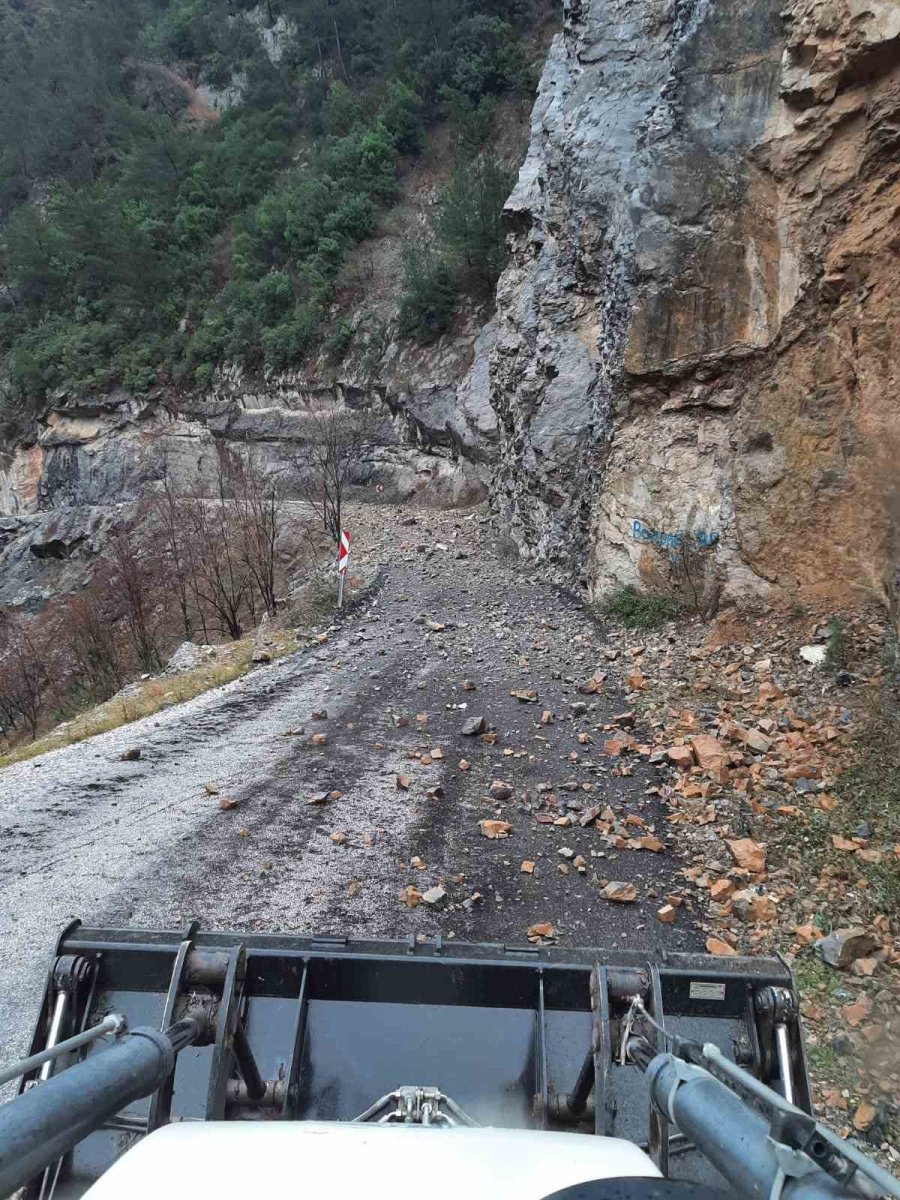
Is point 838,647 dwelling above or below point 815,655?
above

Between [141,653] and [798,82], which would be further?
[141,653]

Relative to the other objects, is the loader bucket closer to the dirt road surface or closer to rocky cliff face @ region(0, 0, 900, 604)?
the dirt road surface

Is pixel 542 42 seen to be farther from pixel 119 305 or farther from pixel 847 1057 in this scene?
pixel 847 1057

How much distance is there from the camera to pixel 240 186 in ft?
127

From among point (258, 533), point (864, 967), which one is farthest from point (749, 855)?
point (258, 533)

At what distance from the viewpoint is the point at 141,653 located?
715 inches

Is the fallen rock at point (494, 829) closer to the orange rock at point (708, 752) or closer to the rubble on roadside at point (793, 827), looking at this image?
the rubble on roadside at point (793, 827)

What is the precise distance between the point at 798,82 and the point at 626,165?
4791 mm

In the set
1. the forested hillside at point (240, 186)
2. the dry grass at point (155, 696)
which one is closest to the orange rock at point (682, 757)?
the dry grass at point (155, 696)

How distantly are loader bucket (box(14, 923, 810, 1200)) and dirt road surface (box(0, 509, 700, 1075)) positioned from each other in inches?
51.0

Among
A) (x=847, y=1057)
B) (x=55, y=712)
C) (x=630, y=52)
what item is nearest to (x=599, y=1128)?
(x=847, y=1057)

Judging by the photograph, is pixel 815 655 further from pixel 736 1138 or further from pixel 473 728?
pixel 736 1138

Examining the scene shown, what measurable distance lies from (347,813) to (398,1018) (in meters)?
4.03

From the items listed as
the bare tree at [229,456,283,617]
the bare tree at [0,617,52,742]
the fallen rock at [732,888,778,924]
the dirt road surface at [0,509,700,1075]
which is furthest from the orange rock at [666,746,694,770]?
the bare tree at [0,617,52,742]
